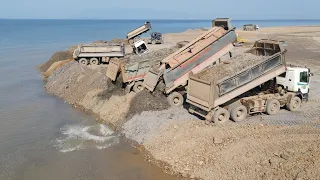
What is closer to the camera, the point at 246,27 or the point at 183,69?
the point at 183,69

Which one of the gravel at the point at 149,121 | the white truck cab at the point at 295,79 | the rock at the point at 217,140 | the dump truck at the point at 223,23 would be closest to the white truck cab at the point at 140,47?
the dump truck at the point at 223,23

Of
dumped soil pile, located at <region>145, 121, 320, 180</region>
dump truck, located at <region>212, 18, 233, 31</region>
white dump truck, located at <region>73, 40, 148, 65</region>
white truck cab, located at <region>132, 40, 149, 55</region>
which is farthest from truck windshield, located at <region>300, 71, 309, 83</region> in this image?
white truck cab, located at <region>132, 40, 149, 55</region>

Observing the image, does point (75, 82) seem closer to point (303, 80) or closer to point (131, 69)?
point (131, 69)

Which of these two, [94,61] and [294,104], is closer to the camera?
[294,104]

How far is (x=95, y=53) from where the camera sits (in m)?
28.9

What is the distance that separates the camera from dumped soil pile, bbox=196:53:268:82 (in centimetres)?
1523

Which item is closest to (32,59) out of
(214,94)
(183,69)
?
(183,69)

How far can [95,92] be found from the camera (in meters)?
21.4

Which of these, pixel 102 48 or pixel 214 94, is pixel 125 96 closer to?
pixel 214 94

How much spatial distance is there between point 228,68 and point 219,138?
4.18 metres

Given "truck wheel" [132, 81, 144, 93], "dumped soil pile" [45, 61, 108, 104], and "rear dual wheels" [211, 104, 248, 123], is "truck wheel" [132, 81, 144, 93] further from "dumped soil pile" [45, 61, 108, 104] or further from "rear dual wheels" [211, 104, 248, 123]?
"rear dual wheels" [211, 104, 248, 123]

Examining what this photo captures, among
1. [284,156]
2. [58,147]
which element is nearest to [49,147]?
[58,147]

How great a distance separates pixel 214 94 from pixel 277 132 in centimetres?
297

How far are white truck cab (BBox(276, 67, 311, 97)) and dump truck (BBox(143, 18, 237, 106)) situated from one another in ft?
10.3
